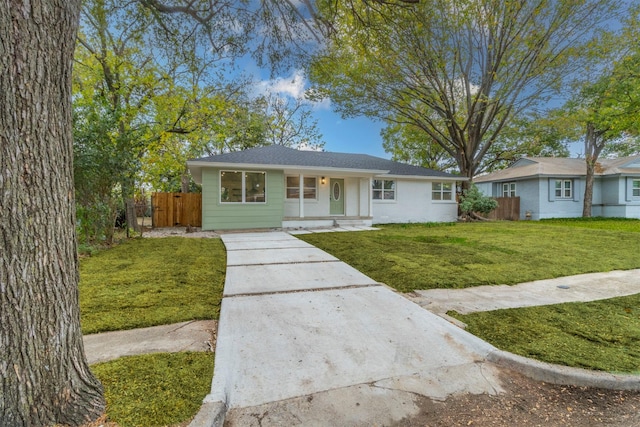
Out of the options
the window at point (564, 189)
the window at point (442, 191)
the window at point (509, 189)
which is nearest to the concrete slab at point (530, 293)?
the window at point (442, 191)

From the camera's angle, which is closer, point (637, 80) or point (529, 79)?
point (637, 80)

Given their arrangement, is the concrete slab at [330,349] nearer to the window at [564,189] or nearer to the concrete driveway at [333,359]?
the concrete driveway at [333,359]

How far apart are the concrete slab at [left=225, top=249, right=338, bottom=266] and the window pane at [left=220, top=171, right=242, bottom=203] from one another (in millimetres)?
4612

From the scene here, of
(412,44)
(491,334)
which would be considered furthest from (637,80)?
(491,334)

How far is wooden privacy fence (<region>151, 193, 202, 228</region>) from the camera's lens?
42.2 ft

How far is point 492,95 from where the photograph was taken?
14.3m

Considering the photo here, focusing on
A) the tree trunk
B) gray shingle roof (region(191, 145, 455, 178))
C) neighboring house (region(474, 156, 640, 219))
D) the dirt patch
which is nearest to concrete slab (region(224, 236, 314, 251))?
gray shingle roof (region(191, 145, 455, 178))

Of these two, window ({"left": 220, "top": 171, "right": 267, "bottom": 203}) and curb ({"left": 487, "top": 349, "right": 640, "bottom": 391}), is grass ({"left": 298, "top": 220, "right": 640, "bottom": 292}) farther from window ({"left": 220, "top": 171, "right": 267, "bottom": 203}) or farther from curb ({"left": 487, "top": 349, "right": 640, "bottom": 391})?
window ({"left": 220, "top": 171, "right": 267, "bottom": 203})

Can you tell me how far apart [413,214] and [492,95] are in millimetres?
7076

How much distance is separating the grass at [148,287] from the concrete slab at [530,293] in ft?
8.58

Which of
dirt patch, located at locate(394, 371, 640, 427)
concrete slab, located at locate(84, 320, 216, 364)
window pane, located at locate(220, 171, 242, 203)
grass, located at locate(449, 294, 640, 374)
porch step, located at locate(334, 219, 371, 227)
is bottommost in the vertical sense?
dirt patch, located at locate(394, 371, 640, 427)

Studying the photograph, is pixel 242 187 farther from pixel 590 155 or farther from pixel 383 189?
pixel 590 155

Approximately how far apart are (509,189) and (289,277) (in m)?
20.9

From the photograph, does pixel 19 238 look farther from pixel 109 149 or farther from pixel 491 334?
pixel 109 149
